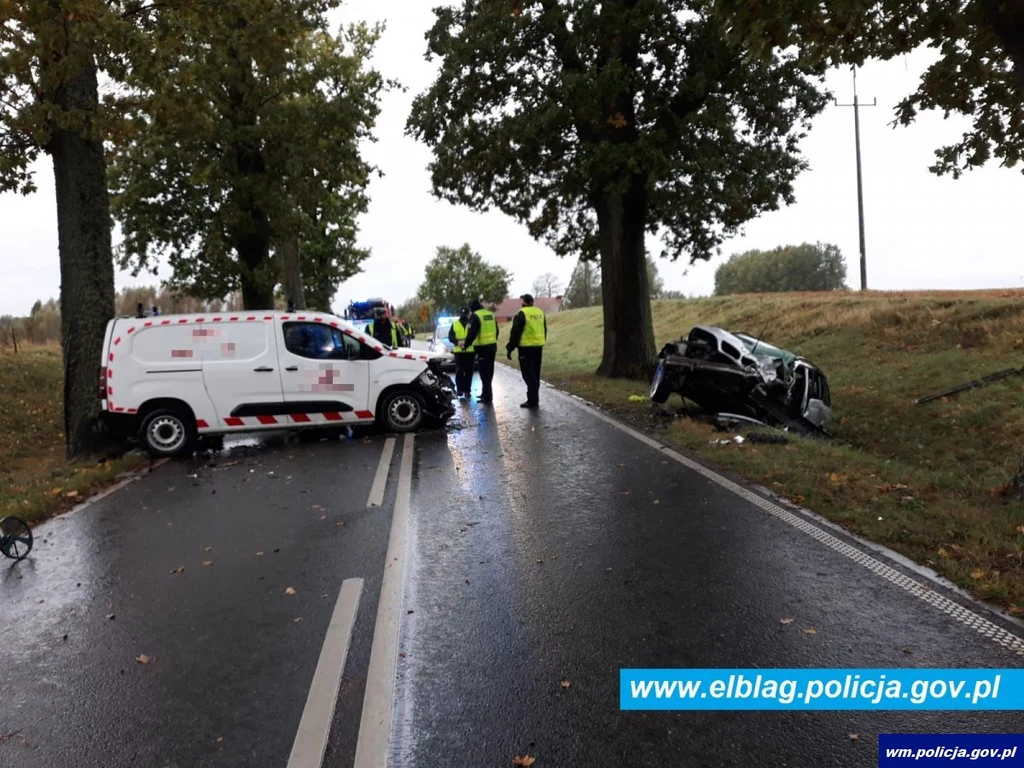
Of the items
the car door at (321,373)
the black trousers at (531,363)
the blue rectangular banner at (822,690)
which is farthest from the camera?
the black trousers at (531,363)

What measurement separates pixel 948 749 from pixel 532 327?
10.1 metres

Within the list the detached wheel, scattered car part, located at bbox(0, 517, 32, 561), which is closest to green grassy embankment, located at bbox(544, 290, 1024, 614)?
the detached wheel

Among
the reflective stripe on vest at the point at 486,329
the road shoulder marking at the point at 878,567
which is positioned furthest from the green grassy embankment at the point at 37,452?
the road shoulder marking at the point at 878,567

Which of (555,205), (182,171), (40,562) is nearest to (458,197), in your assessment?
(555,205)

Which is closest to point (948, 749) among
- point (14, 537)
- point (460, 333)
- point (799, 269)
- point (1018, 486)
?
point (1018, 486)

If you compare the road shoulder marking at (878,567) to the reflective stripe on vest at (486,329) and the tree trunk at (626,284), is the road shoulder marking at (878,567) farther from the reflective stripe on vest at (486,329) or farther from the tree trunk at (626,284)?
the tree trunk at (626,284)

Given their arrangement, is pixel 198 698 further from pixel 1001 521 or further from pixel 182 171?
pixel 182 171

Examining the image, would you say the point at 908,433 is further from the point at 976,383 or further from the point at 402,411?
the point at 402,411

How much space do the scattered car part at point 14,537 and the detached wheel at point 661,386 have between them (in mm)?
8096

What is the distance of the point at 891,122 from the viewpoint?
35.9 feet

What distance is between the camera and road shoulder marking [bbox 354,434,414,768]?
3010 millimetres

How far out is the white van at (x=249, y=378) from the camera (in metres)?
9.97

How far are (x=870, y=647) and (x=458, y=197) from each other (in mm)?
15788

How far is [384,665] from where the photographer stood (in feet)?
12.1
